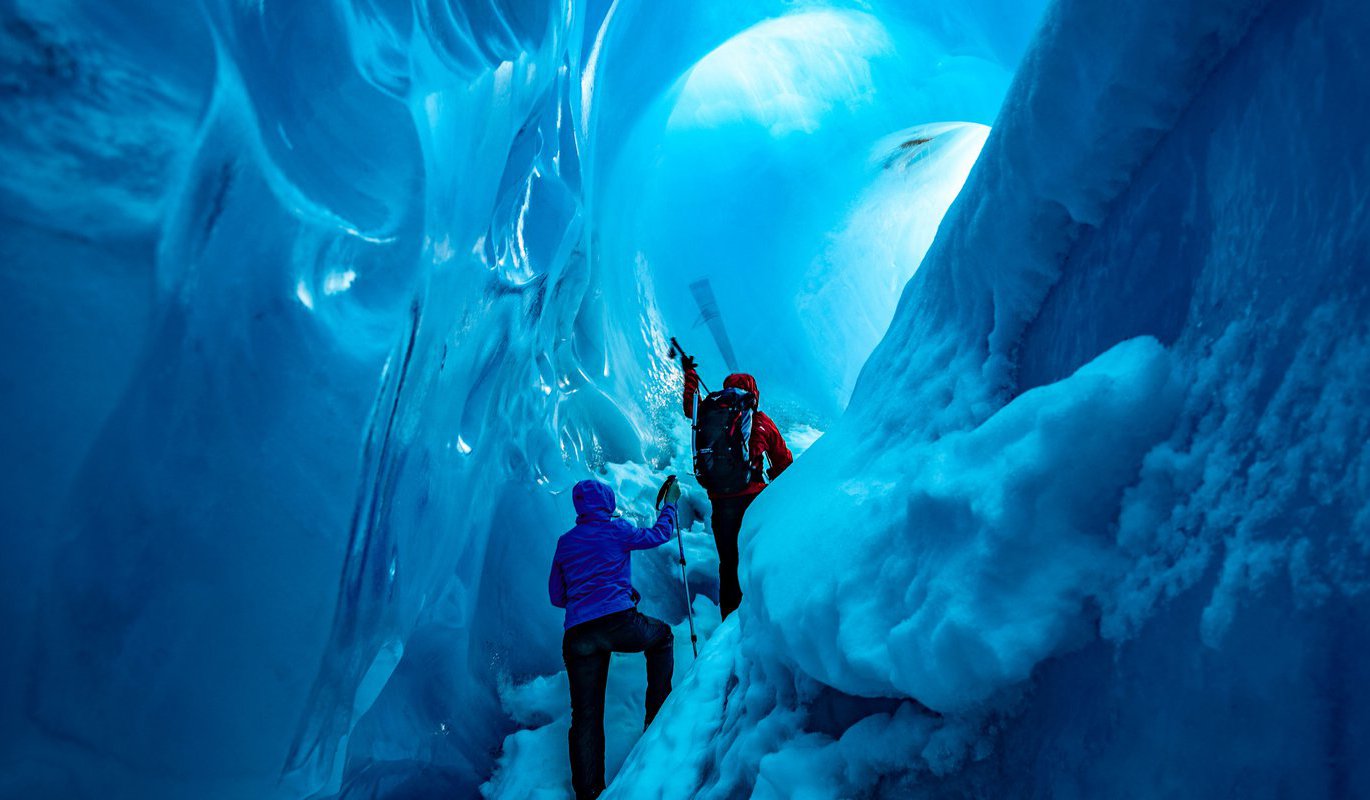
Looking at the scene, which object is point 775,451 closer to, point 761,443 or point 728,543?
point 761,443

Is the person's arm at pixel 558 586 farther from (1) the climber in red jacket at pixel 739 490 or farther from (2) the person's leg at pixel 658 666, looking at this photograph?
(1) the climber in red jacket at pixel 739 490

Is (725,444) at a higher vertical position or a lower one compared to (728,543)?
higher

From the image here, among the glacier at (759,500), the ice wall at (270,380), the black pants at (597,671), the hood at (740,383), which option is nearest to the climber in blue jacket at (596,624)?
the black pants at (597,671)

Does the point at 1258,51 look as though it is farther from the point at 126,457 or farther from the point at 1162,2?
the point at 126,457

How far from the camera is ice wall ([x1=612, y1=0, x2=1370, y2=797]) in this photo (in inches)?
29.3

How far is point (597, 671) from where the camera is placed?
291 cm

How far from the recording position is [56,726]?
167 centimetres

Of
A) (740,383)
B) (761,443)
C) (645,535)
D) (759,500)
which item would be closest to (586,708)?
(645,535)

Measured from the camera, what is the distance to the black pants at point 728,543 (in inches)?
152

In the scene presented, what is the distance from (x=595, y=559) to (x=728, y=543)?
3.75 feet

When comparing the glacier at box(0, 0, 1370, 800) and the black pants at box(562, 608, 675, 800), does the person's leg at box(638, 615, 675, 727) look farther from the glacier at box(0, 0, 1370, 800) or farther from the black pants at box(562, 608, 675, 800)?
the glacier at box(0, 0, 1370, 800)

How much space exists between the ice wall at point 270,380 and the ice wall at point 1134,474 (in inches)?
56.6

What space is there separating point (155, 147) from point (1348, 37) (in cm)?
197

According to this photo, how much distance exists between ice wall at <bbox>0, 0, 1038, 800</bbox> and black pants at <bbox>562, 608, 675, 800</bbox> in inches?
31.3
